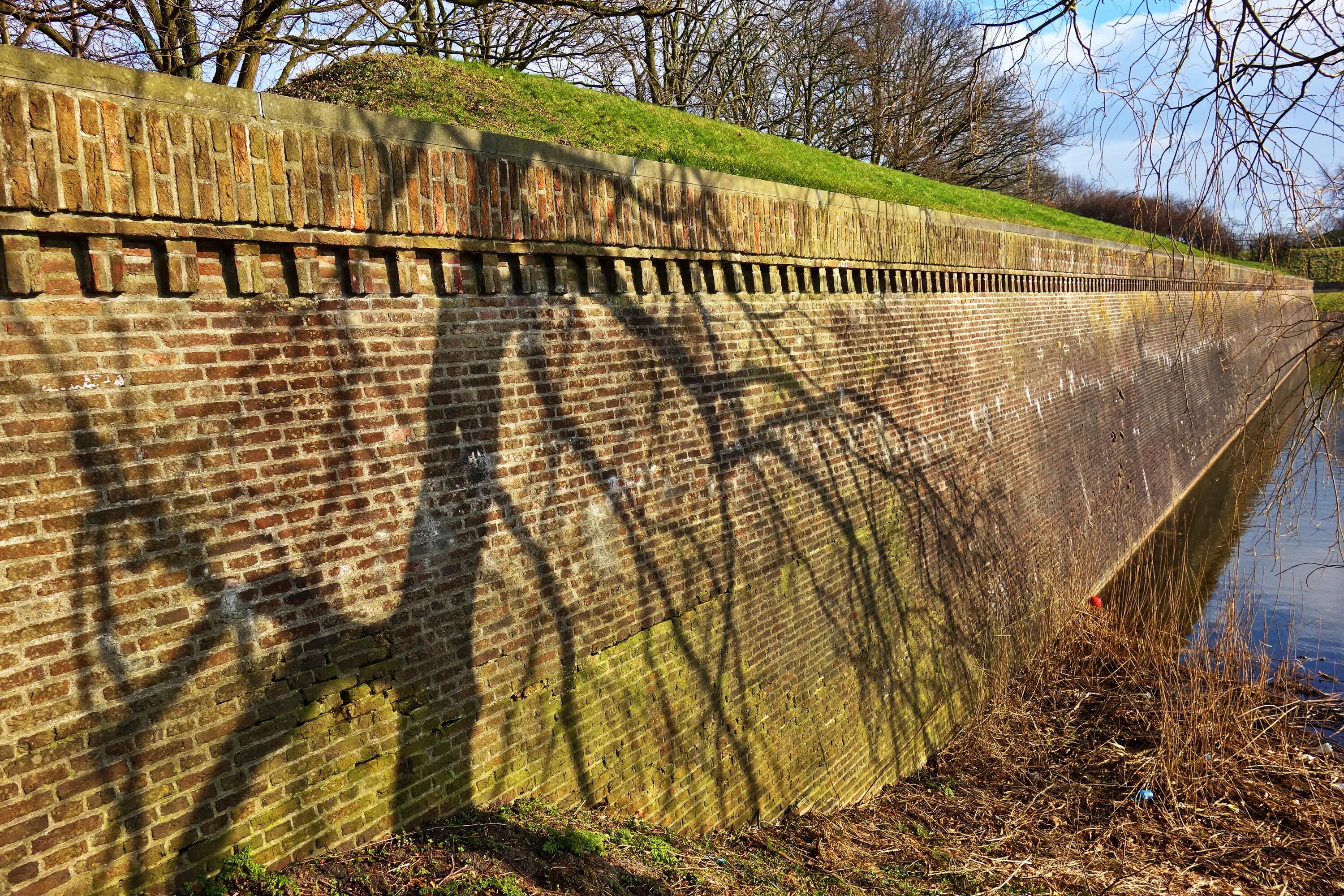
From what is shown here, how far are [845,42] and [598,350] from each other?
20.4 meters

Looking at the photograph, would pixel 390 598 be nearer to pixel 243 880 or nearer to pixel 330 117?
pixel 243 880

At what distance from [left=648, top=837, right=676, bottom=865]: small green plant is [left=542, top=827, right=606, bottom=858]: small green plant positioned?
310 millimetres

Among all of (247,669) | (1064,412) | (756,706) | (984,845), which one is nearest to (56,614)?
(247,669)

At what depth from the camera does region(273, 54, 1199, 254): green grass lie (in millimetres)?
7262

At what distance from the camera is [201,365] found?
2928 mm

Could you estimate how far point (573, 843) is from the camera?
3734 millimetres

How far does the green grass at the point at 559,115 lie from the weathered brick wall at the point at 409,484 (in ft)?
5.83

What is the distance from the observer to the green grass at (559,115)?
7.26 metres

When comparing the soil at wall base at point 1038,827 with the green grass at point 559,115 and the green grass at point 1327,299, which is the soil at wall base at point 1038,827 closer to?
the green grass at point 559,115

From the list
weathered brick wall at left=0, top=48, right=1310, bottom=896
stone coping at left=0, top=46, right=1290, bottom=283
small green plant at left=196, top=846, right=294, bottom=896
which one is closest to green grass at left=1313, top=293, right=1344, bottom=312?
weathered brick wall at left=0, top=48, right=1310, bottom=896

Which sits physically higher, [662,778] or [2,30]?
[2,30]

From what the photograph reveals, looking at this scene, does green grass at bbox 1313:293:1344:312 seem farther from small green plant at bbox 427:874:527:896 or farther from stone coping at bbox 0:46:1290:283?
small green plant at bbox 427:874:527:896

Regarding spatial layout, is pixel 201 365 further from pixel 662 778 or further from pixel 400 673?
pixel 662 778

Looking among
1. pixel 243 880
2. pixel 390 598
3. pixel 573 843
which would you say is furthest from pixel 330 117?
pixel 573 843
